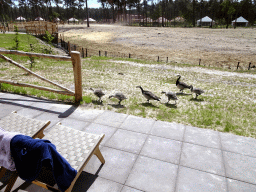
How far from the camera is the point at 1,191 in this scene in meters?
3.01

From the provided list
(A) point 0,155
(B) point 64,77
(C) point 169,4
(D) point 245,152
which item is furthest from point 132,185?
(C) point 169,4

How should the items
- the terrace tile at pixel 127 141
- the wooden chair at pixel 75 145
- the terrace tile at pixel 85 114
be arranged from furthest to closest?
the terrace tile at pixel 85 114, the terrace tile at pixel 127 141, the wooden chair at pixel 75 145

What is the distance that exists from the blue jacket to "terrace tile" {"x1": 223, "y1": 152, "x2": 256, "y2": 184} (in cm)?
292

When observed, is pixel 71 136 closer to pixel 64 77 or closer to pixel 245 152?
pixel 245 152

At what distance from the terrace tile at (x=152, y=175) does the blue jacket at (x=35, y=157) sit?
1.33 metres

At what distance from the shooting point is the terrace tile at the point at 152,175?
3.19 m

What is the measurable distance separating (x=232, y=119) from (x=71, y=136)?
5160 mm

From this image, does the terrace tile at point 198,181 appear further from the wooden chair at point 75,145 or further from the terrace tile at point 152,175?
the wooden chair at point 75,145

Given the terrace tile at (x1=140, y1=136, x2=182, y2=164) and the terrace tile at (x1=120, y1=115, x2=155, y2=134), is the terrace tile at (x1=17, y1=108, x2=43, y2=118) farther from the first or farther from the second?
the terrace tile at (x1=140, y1=136, x2=182, y2=164)

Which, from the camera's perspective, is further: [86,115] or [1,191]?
[86,115]

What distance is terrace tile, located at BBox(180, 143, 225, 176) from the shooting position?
362 centimetres

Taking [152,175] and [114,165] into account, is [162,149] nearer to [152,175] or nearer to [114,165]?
[152,175]

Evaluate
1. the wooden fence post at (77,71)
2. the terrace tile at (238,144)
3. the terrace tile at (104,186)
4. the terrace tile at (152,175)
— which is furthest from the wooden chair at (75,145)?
the terrace tile at (238,144)

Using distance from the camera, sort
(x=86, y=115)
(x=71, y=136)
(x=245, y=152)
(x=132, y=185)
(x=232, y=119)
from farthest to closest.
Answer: (x=232, y=119) → (x=86, y=115) → (x=245, y=152) → (x=71, y=136) → (x=132, y=185)
